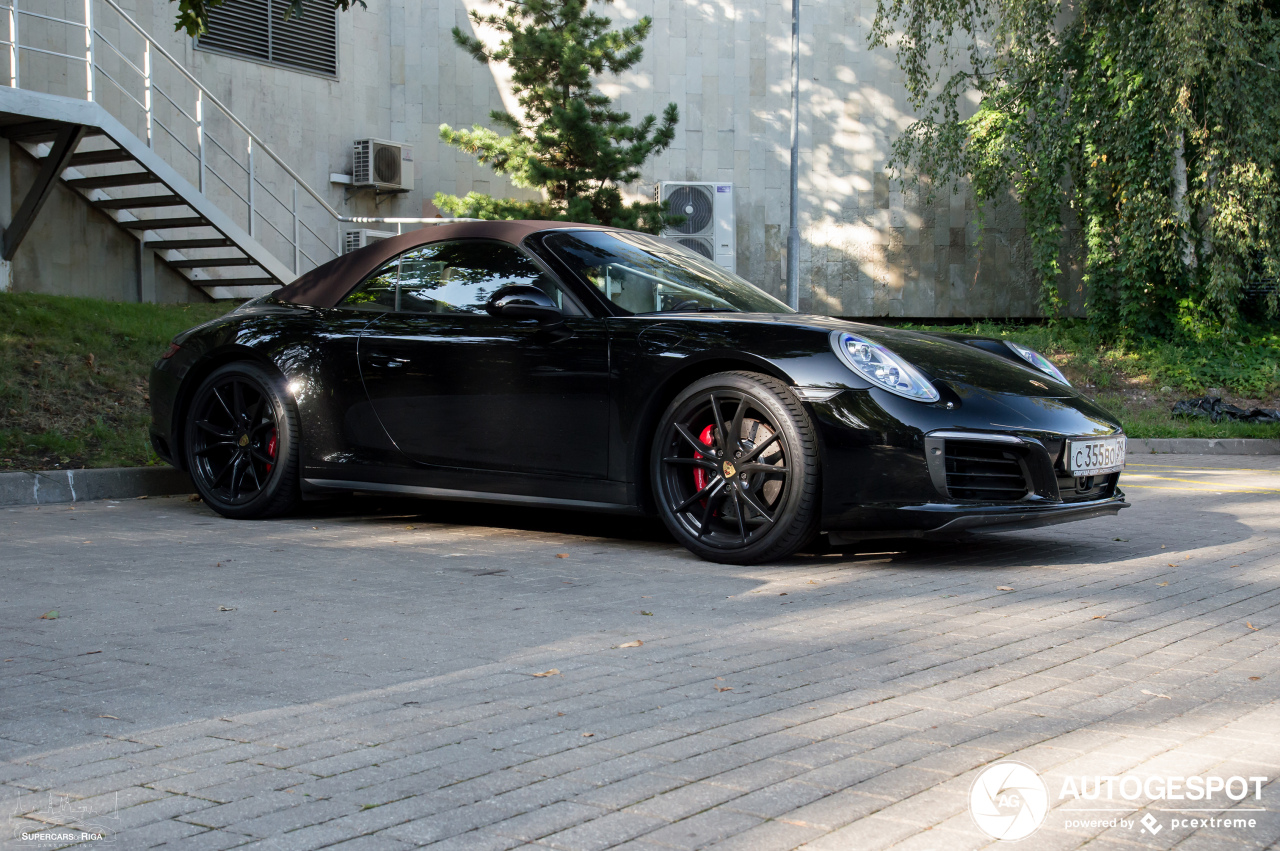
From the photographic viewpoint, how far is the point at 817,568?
16.0ft

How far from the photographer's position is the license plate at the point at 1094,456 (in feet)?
16.0

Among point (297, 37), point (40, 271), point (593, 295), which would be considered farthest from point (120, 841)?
point (297, 37)

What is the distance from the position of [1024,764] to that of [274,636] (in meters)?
2.19

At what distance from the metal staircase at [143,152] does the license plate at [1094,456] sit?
10.5 m

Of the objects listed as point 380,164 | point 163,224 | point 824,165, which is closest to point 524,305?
point 163,224

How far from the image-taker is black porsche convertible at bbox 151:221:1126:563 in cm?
469

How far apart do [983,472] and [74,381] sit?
653 cm

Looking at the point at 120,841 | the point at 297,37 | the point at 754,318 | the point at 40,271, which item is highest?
the point at 297,37

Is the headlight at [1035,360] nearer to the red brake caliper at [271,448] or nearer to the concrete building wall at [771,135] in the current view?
the red brake caliper at [271,448]

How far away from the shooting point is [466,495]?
5.52 m

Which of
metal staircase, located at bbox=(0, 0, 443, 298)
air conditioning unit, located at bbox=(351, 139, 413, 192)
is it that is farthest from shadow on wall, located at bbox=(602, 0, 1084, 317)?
metal staircase, located at bbox=(0, 0, 443, 298)

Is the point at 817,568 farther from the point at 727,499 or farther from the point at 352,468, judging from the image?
the point at 352,468

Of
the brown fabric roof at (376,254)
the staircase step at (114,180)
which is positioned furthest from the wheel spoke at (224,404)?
the staircase step at (114,180)

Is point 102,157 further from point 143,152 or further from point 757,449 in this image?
point 757,449
